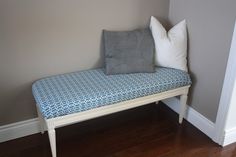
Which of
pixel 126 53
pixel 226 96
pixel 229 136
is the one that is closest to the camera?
pixel 226 96

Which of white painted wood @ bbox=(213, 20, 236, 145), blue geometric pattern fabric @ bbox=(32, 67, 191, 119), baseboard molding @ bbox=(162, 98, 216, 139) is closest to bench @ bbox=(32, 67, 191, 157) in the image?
blue geometric pattern fabric @ bbox=(32, 67, 191, 119)

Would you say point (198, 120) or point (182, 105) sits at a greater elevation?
point (182, 105)

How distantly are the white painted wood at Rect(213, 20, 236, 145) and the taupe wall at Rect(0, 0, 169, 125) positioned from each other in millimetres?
904

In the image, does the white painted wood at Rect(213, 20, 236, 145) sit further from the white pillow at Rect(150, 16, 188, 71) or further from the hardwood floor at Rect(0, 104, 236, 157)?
the white pillow at Rect(150, 16, 188, 71)

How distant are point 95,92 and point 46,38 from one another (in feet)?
2.00

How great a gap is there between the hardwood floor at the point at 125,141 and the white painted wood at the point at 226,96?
4.6 inches

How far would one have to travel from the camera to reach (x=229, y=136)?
2.15m

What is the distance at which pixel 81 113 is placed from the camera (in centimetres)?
188

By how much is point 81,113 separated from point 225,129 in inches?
47.2

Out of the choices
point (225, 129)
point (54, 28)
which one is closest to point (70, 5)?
point (54, 28)

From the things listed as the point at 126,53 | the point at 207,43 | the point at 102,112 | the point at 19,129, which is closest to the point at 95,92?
the point at 102,112

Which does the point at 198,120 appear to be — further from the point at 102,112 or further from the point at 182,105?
the point at 102,112

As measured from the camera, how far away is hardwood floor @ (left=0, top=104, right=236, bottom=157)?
2.06m

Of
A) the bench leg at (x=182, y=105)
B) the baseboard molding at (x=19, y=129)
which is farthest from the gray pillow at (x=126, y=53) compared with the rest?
the baseboard molding at (x=19, y=129)
